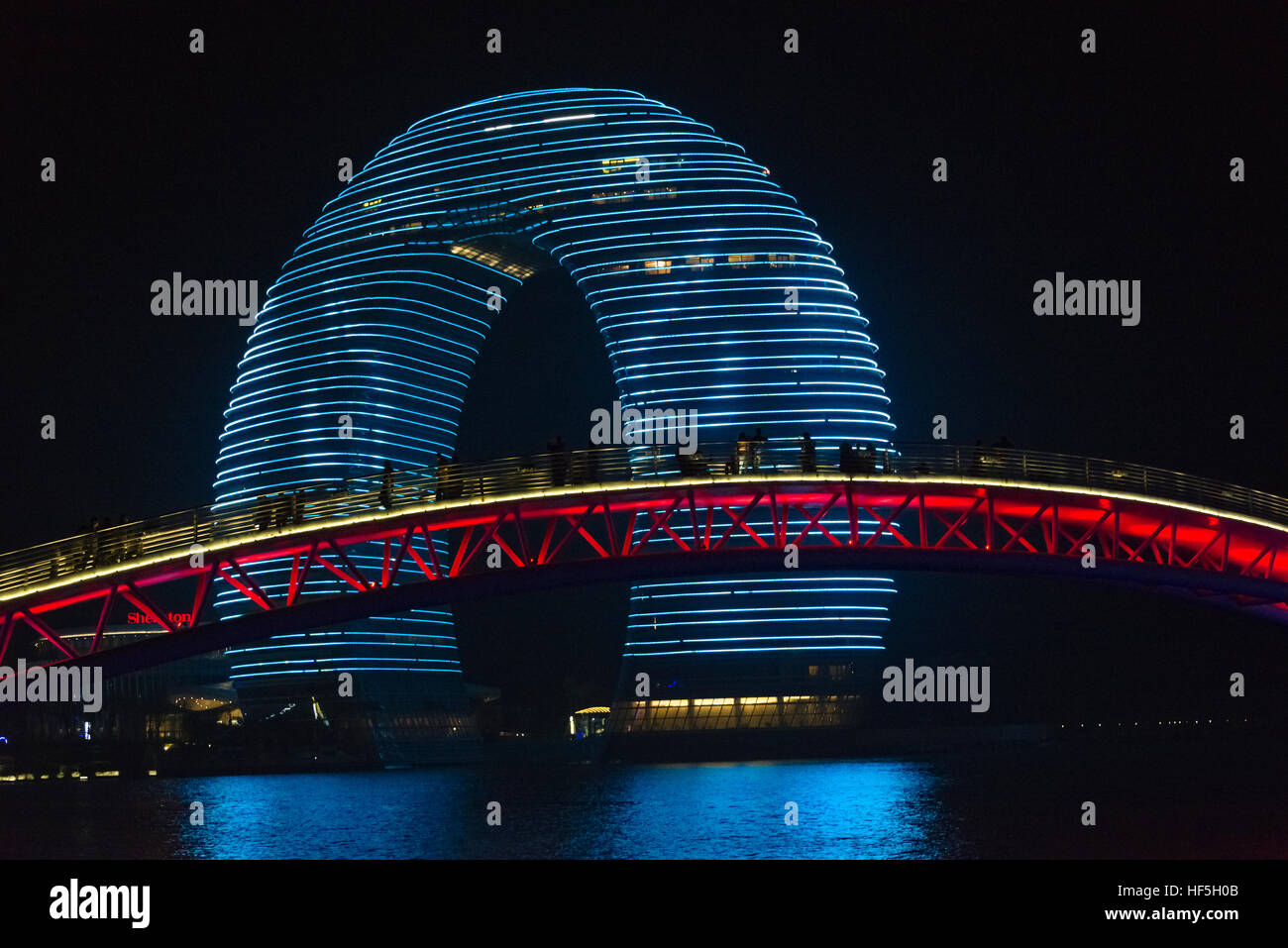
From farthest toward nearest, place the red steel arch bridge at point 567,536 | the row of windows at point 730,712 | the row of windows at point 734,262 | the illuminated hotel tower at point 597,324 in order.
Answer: the row of windows at point 734,262 < the illuminated hotel tower at point 597,324 < the row of windows at point 730,712 < the red steel arch bridge at point 567,536

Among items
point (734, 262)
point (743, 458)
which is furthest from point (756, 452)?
point (734, 262)

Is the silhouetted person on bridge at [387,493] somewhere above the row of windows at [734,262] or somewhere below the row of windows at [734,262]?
below

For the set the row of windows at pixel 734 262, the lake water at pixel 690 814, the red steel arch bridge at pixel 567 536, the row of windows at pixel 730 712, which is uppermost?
the row of windows at pixel 734 262

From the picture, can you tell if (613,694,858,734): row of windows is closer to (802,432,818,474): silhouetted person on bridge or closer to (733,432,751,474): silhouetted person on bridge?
(733,432,751,474): silhouetted person on bridge

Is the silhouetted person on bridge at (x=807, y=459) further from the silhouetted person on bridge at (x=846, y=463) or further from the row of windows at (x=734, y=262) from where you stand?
the row of windows at (x=734, y=262)

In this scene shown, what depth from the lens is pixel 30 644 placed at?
308ft

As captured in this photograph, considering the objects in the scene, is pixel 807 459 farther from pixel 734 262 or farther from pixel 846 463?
pixel 734 262

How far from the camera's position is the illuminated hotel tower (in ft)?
272

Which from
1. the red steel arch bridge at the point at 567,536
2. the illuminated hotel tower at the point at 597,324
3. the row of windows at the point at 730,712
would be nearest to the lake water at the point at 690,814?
the red steel arch bridge at the point at 567,536

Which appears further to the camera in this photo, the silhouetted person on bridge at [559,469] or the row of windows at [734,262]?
the row of windows at [734,262]

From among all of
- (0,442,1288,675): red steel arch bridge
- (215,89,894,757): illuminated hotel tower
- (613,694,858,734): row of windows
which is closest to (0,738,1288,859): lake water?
(0,442,1288,675): red steel arch bridge

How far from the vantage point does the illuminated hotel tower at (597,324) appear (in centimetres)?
8281

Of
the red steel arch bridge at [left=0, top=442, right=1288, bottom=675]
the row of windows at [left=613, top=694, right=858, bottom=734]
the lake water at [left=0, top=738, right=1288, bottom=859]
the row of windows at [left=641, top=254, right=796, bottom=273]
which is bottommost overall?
the row of windows at [left=613, top=694, right=858, bottom=734]

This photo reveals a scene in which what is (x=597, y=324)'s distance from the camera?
3497 inches
